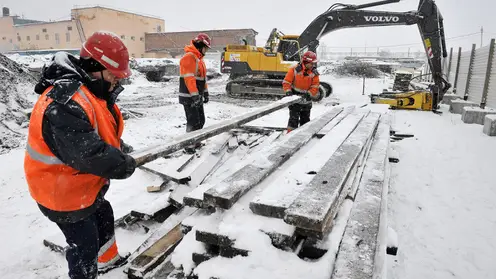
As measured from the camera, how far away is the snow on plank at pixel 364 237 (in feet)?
5.68

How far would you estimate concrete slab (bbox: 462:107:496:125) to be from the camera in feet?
29.0

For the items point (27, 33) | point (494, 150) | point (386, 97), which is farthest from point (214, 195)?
point (27, 33)

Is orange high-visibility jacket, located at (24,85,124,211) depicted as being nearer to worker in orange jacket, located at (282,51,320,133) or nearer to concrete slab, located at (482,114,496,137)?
worker in orange jacket, located at (282,51,320,133)

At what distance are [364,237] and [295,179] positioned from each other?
83 centimetres

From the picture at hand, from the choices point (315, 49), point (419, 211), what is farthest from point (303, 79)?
point (315, 49)

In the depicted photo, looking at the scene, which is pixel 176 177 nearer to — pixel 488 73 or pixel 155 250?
pixel 155 250

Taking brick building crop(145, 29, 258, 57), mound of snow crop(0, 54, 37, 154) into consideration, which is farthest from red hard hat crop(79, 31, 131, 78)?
brick building crop(145, 29, 258, 57)

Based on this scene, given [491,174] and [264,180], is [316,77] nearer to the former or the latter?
[491,174]

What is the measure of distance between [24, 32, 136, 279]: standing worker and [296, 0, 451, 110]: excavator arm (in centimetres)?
1041

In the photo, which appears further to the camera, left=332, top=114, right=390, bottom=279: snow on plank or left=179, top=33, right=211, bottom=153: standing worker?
left=179, top=33, right=211, bottom=153: standing worker

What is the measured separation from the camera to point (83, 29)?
41.7m

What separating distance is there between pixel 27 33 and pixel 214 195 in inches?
2299

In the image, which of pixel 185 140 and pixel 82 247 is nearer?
pixel 82 247

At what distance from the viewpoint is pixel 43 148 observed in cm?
196
